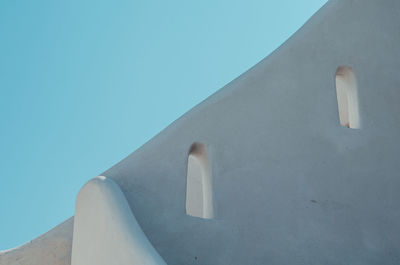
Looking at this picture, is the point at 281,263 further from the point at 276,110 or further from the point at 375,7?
the point at 375,7

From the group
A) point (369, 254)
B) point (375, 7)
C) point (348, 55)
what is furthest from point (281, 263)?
point (375, 7)

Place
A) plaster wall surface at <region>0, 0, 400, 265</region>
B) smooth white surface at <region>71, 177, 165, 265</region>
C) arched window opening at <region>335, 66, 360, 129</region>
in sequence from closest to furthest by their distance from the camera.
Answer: smooth white surface at <region>71, 177, 165, 265</region>, plaster wall surface at <region>0, 0, 400, 265</region>, arched window opening at <region>335, 66, 360, 129</region>

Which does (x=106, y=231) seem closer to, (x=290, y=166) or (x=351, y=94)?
(x=290, y=166)

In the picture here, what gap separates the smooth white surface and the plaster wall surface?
0.29 metres

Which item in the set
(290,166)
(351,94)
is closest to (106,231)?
(290,166)

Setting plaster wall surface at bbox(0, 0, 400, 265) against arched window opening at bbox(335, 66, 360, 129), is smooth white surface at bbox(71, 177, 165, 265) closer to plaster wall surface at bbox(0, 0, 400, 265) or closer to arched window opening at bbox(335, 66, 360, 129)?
plaster wall surface at bbox(0, 0, 400, 265)

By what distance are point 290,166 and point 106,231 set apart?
1737 millimetres

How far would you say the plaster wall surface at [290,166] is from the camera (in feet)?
13.4

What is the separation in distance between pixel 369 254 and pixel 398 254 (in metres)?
0.26

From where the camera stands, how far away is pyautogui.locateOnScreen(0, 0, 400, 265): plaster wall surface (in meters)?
4.09

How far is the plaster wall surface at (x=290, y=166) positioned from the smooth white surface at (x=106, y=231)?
29cm

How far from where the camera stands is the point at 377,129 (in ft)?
16.4

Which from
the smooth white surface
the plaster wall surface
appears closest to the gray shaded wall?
the plaster wall surface

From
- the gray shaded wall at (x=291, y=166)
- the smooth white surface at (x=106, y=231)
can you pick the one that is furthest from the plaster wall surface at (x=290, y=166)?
the smooth white surface at (x=106, y=231)
